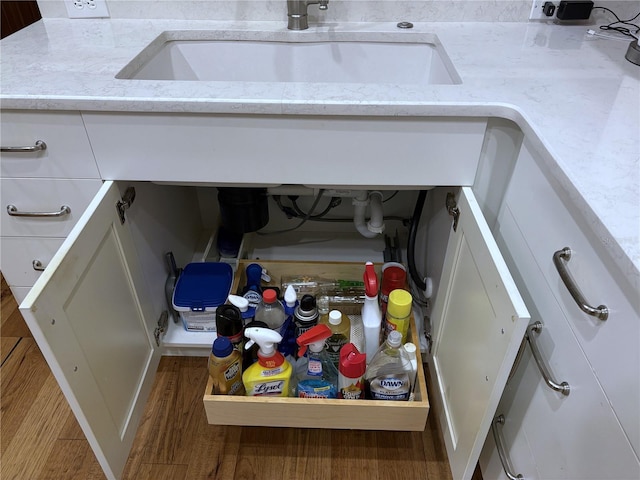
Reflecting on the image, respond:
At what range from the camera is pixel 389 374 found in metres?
→ 1.13

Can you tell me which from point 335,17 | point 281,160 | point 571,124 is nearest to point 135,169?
point 281,160

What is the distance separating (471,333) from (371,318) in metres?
0.29

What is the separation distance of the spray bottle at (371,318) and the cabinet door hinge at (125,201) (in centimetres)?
60

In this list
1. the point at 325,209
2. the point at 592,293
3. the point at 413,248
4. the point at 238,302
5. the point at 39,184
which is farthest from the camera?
the point at 325,209

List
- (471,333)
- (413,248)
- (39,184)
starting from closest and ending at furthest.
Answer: (471,333), (39,184), (413,248)

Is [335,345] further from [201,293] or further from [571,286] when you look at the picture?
[571,286]

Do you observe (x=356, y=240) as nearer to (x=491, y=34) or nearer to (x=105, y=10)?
(x=491, y=34)

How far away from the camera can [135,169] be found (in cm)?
105

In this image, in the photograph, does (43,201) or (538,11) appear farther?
→ (538,11)

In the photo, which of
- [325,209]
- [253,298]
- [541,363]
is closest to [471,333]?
[541,363]

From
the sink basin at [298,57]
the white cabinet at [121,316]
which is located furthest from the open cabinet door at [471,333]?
the sink basin at [298,57]

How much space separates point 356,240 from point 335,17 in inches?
29.3

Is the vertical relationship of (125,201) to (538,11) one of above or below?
below

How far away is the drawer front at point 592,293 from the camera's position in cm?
58
